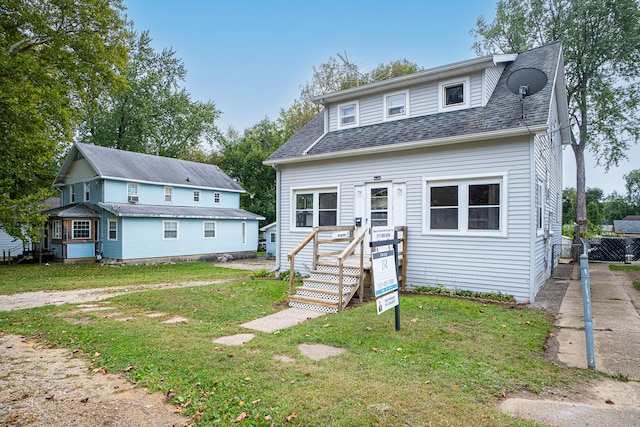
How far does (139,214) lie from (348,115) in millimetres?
12834

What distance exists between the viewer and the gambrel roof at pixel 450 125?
8.05 m

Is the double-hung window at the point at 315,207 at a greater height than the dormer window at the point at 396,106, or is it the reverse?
the dormer window at the point at 396,106

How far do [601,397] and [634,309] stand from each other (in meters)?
5.23

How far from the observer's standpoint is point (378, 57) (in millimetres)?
27953

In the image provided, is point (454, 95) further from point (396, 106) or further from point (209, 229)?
point (209, 229)

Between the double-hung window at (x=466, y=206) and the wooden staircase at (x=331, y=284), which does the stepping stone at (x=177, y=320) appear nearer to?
the wooden staircase at (x=331, y=284)

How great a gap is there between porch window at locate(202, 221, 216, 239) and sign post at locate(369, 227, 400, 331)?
18569 millimetres

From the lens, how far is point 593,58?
18.6m

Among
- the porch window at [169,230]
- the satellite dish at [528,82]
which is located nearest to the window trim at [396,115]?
the satellite dish at [528,82]

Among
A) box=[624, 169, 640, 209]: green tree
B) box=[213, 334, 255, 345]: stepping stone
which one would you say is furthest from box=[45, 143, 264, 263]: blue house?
box=[624, 169, 640, 209]: green tree

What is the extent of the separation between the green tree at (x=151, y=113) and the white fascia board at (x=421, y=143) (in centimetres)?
2427

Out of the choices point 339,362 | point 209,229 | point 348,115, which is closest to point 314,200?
point 348,115

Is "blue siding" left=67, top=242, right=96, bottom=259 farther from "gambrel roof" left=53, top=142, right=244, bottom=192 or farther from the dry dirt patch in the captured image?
the dry dirt patch

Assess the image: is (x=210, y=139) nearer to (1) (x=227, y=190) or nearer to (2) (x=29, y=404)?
(1) (x=227, y=190)
